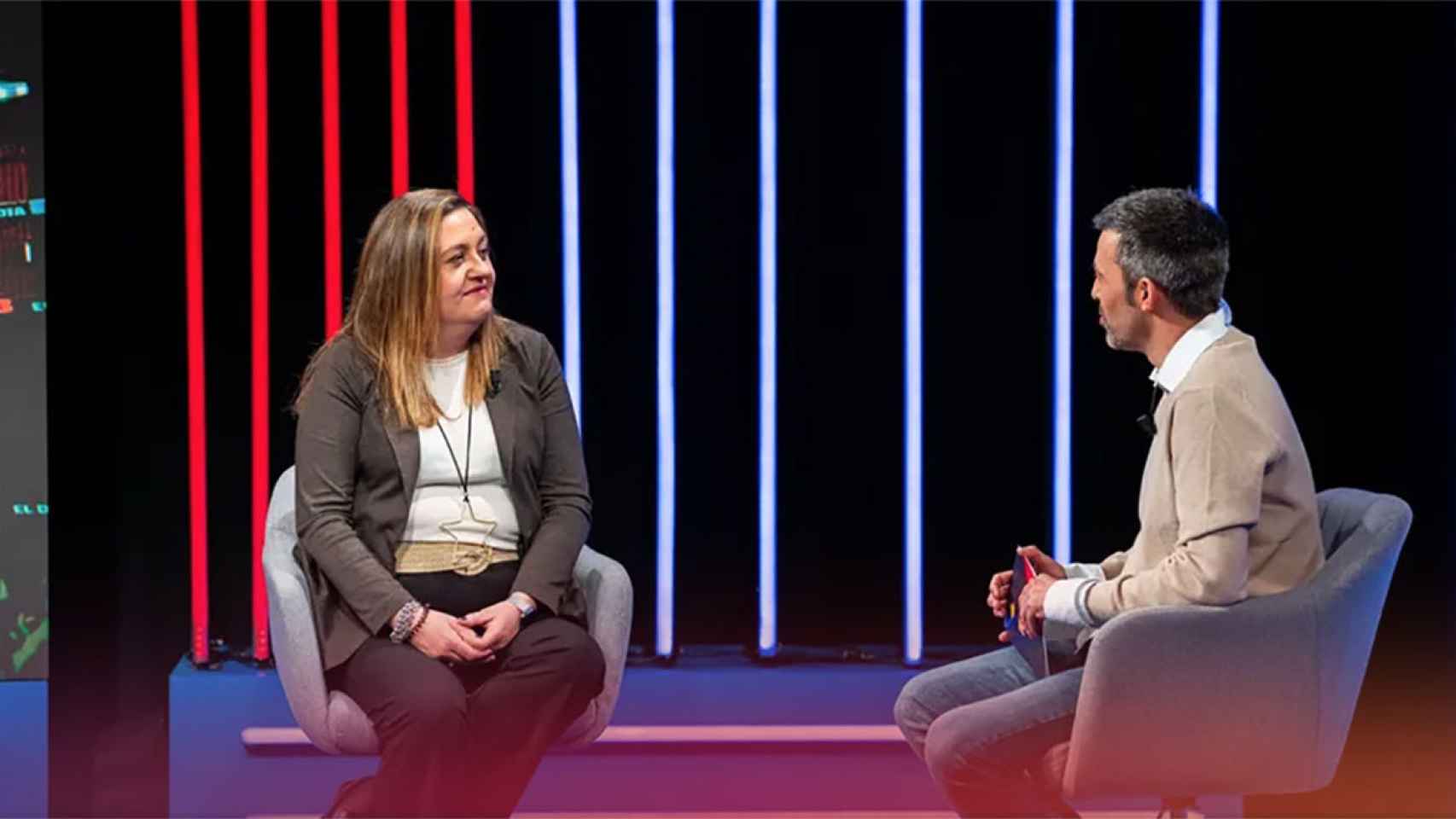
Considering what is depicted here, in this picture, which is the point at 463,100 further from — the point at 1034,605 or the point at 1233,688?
the point at 1233,688

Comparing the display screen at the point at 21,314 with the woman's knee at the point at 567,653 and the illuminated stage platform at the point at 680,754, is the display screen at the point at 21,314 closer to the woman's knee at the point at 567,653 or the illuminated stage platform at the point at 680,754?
the illuminated stage platform at the point at 680,754

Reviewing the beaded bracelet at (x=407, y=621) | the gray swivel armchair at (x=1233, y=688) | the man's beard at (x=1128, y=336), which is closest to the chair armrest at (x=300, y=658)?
the beaded bracelet at (x=407, y=621)

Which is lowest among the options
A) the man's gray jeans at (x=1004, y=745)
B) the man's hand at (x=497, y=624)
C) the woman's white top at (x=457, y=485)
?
the man's gray jeans at (x=1004, y=745)

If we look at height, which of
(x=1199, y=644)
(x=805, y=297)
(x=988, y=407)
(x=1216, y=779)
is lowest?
(x=1216, y=779)

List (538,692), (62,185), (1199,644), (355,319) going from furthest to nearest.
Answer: (62,185)
(355,319)
(538,692)
(1199,644)

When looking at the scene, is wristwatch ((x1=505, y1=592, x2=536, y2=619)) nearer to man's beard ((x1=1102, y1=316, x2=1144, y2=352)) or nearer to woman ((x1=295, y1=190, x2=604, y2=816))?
woman ((x1=295, y1=190, x2=604, y2=816))

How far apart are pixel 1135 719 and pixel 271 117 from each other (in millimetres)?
2353

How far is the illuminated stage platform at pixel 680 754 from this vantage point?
3.85m

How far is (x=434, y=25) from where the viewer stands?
394cm

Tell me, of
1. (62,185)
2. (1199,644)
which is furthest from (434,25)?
(1199,644)

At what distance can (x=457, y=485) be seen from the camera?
3.17 metres

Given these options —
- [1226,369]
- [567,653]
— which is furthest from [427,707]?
[1226,369]

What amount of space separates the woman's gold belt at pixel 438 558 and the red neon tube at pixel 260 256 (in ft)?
2.45

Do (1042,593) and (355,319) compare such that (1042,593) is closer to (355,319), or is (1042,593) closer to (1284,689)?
(1284,689)
